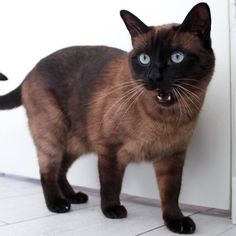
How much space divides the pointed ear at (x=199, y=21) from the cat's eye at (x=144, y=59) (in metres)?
0.14

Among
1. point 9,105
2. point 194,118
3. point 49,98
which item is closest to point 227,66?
point 194,118

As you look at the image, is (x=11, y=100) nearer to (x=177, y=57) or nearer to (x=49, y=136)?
(x=49, y=136)

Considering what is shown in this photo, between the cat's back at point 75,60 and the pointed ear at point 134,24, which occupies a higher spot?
the pointed ear at point 134,24

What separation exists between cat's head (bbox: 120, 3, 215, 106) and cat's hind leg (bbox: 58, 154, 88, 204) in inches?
26.4

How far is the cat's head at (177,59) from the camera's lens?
1.20 metres

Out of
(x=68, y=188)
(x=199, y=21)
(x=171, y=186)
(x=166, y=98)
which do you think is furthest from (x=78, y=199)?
(x=199, y=21)

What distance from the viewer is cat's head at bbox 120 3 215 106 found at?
47.4 inches

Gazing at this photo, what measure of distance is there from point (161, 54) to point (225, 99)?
1.32ft

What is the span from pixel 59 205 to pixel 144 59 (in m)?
0.70

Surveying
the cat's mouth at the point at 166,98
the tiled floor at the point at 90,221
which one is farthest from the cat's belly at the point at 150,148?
the tiled floor at the point at 90,221

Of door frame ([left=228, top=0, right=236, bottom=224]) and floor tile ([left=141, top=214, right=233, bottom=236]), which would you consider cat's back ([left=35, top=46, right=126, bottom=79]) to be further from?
floor tile ([left=141, top=214, right=233, bottom=236])

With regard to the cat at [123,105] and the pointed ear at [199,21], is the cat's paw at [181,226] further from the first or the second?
the pointed ear at [199,21]

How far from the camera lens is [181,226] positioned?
132 cm

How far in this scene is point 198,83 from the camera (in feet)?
4.16
